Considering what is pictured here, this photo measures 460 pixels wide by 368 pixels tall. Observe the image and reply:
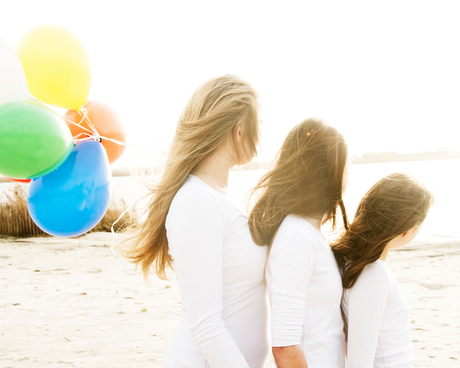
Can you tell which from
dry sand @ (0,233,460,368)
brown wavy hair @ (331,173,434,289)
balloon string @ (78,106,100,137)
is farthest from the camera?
dry sand @ (0,233,460,368)

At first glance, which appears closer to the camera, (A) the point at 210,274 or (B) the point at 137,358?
(A) the point at 210,274

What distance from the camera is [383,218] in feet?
5.17

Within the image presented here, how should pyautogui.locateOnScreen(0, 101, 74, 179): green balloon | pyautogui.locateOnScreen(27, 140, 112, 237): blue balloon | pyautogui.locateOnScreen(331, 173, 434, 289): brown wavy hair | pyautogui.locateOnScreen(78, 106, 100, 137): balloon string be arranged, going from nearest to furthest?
pyautogui.locateOnScreen(331, 173, 434, 289): brown wavy hair
pyautogui.locateOnScreen(0, 101, 74, 179): green balloon
pyautogui.locateOnScreen(27, 140, 112, 237): blue balloon
pyautogui.locateOnScreen(78, 106, 100, 137): balloon string

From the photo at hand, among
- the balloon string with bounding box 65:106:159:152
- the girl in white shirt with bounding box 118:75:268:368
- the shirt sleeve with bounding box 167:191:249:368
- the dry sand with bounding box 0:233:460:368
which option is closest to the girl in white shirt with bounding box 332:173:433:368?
the girl in white shirt with bounding box 118:75:268:368

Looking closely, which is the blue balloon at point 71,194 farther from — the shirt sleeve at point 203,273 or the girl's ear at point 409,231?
the girl's ear at point 409,231

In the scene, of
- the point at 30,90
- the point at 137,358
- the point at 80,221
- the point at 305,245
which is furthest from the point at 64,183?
the point at 137,358

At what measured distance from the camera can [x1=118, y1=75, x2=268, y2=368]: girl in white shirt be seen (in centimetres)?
132

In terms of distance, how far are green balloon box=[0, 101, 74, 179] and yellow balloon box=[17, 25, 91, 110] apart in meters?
0.31

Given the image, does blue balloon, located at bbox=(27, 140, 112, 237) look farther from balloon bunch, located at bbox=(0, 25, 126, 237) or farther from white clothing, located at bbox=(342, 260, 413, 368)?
white clothing, located at bbox=(342, 260, 413, 368)

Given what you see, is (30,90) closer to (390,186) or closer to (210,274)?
(210,274)

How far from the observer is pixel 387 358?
1.52m

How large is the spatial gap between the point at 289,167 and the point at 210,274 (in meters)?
0.50

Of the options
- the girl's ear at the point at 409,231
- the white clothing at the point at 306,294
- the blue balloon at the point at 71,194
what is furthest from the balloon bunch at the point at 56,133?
the girl's ear at the point at 409,231

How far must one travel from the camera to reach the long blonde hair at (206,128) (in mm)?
1461
